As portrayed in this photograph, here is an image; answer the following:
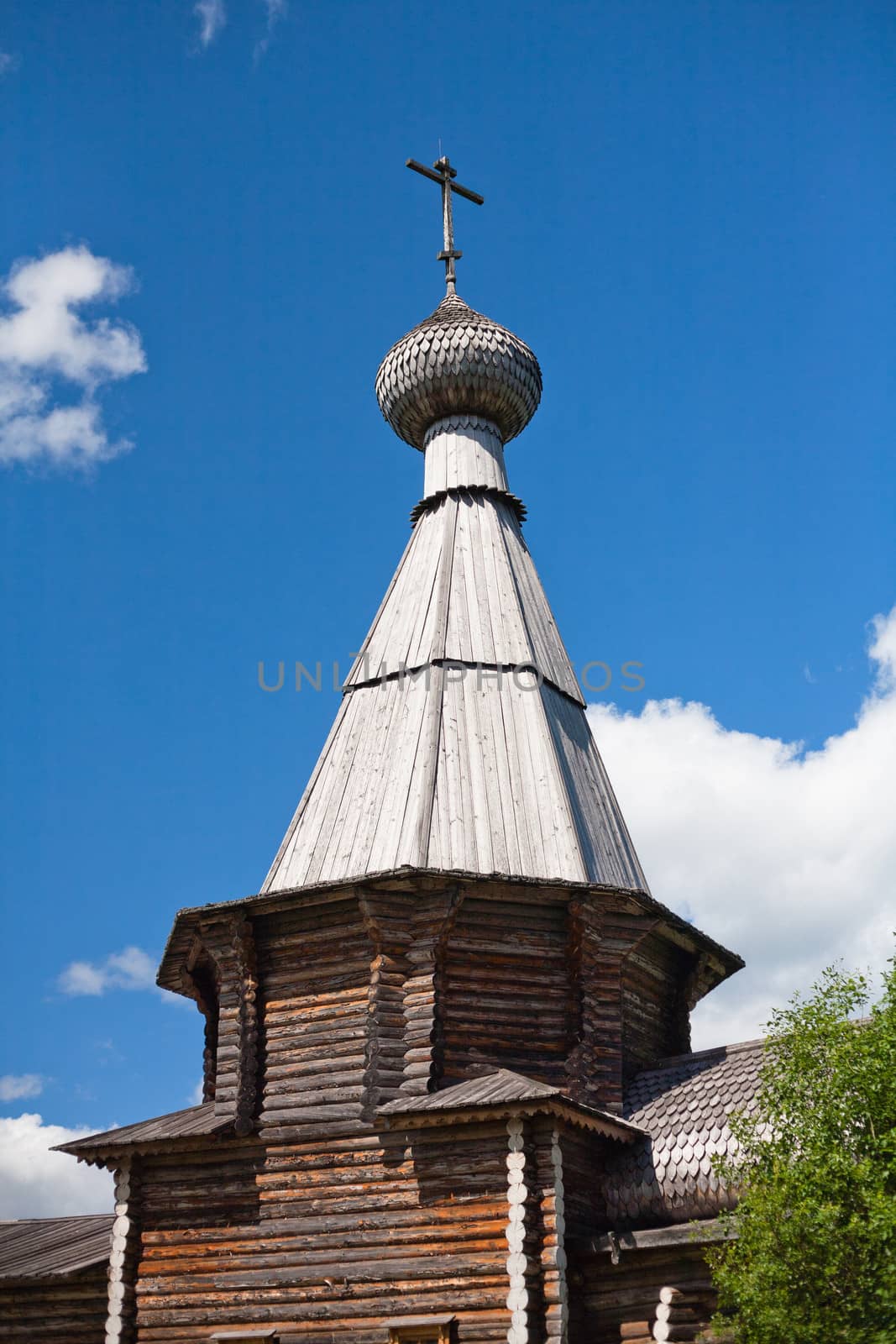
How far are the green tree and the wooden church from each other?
730mm

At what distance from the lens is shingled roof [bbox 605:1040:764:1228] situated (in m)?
10.8

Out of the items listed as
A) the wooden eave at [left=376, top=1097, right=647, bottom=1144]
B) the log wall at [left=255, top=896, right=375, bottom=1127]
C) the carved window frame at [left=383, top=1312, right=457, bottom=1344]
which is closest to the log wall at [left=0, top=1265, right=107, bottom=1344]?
the log wall at [left=255, top=896, right=375, bottom=1127]

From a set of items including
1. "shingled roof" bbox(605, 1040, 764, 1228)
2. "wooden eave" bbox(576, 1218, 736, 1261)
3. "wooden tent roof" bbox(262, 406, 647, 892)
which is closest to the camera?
"wooden eave" bbox(576, 1218, 736, 1261)

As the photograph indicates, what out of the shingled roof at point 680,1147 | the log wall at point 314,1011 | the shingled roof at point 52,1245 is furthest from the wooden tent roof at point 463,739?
the shingled roof at point 52,1245

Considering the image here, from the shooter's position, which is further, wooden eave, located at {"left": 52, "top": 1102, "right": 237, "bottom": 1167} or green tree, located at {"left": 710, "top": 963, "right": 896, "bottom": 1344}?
wooden eave, located at {"left": 52, "top": 1102, "right": 237, "bottom": 1167}

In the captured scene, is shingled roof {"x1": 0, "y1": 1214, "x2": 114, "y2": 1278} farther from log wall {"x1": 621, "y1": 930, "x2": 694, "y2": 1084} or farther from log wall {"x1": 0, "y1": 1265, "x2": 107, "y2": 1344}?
log wall {"x1": 621, "y1": 930, "x2": 694, "y2": 1084}

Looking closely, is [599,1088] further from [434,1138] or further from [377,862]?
[377,862]

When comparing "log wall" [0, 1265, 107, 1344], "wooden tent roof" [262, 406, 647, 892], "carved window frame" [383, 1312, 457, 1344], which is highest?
"wooden tent roof" [262, 406, 647, 892]

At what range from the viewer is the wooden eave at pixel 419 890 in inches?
465

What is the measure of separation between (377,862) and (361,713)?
8.22 feet

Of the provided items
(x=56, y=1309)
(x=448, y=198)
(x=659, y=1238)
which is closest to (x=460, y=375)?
(x=448, y=198)

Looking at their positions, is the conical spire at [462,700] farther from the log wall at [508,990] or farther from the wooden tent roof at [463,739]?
the log wall at [508,990]

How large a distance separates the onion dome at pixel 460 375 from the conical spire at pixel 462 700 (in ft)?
0.07

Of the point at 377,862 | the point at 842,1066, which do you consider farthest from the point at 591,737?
the point at 842,1066
